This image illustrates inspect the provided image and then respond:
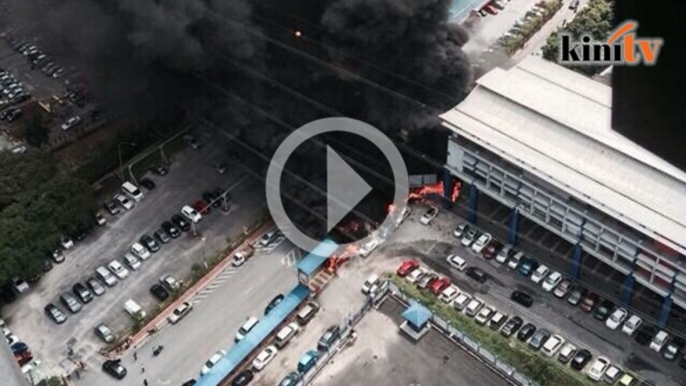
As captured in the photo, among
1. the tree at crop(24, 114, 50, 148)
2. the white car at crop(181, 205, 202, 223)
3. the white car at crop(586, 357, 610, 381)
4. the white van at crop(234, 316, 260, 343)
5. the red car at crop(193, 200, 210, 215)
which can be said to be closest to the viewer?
the white car at crop(586, 357, 610, 381)

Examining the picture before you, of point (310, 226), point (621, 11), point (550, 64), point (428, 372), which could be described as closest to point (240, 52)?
point (310, 226)

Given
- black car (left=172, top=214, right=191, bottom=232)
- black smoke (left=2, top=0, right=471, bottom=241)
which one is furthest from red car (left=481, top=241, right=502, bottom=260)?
black car (left=172, top=214, right=191, bottom=232)

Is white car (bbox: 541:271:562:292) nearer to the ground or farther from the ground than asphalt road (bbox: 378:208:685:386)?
farther from the ground

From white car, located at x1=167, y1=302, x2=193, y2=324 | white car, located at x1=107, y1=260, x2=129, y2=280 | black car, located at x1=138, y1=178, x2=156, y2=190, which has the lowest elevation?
white car, located at x1=167, y1=302, x2=193, y2=324

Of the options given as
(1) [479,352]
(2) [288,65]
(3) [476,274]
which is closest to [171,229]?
(2) [288,65]

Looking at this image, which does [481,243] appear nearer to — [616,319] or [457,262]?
[457,262]

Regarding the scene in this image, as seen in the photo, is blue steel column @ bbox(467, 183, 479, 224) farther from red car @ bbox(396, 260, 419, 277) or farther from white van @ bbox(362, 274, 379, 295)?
white van @ bbox(362, 274, 379, 295)
